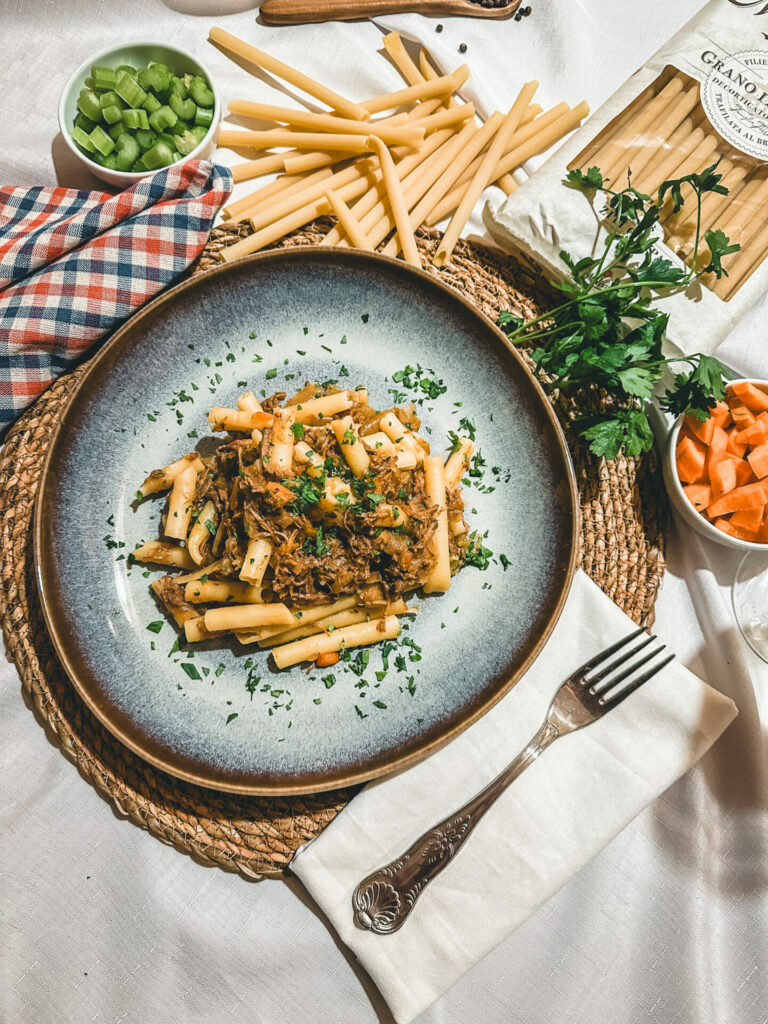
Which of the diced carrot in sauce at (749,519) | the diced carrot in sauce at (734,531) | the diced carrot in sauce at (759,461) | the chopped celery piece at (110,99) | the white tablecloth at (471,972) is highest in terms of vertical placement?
the diced carrot in sauce at (759,461)

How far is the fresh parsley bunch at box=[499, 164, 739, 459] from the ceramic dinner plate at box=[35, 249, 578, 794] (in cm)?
18

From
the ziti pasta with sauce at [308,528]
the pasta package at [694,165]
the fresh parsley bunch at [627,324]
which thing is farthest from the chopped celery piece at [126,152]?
the fresh parsley bunch at [627,324]

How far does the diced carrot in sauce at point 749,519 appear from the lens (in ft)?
8.70

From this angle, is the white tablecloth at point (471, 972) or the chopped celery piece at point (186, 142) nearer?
the white tablecloth at point (471, 972)

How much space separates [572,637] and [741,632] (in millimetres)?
756

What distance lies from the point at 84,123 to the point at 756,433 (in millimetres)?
2972

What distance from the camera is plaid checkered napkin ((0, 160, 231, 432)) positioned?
2762 mm

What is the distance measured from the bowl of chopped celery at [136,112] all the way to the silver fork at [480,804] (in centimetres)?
263

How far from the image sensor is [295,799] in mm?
2666

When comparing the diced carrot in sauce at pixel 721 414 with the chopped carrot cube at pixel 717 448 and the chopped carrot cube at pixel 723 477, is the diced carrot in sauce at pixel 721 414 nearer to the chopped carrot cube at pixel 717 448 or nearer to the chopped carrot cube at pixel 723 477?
the chopped carrot cube at pixel 717 448

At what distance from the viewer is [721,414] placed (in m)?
2.74

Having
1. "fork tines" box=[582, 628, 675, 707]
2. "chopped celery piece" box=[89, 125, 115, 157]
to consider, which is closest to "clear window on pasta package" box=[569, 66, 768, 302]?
"fork tines" box=[582, 628, 675, 707]

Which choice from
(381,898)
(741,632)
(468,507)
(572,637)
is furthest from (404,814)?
(741,632)

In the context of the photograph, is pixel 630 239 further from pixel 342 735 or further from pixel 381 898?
pixel 381 898
